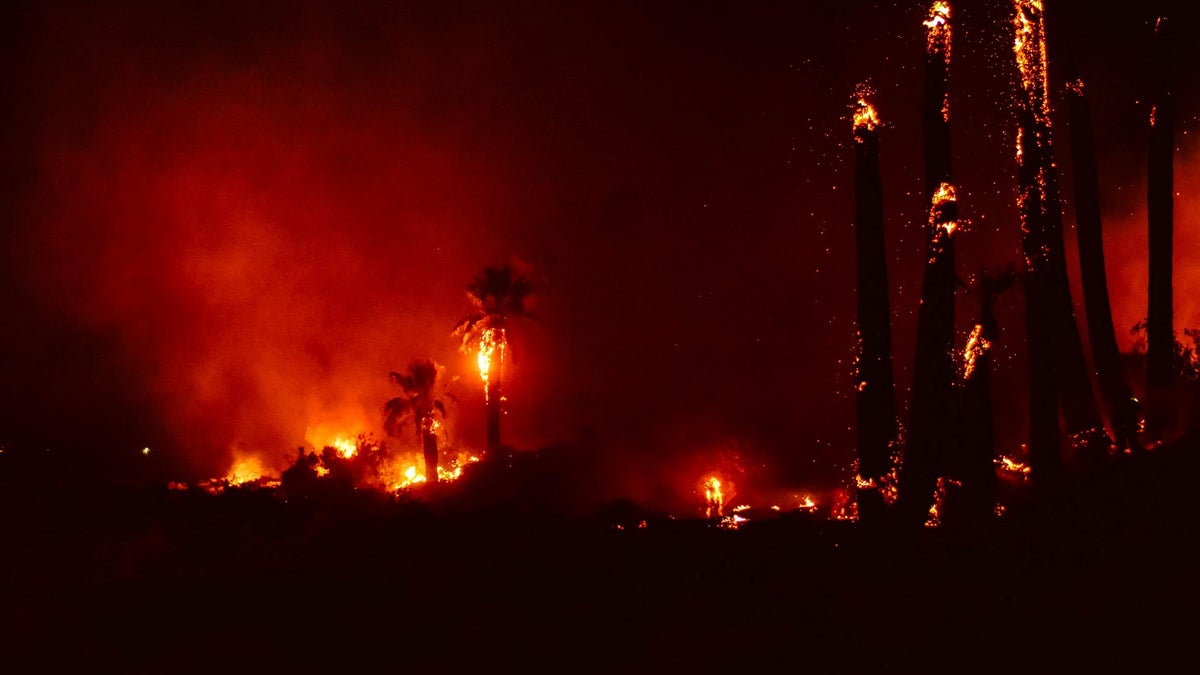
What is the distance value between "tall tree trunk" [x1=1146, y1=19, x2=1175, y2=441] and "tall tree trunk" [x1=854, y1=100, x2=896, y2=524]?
317 inches

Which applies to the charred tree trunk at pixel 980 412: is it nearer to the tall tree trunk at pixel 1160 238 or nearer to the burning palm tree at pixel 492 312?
the tall tree trunk at pixel 1160 238

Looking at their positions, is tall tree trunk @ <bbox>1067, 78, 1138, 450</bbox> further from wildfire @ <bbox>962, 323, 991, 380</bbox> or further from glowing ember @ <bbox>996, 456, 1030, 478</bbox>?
wildfire @ <bbox>962, 323, 991, 380</bbox>

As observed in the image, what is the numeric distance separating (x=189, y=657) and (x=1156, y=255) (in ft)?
65.2

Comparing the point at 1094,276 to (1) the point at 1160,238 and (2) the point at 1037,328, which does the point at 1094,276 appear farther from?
(2) the point at 1037,328

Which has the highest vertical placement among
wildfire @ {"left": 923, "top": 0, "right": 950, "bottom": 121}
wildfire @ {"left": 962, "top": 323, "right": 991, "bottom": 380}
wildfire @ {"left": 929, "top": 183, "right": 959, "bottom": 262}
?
wildfire @ {"left": 923, "top": 0, "right": 950, "bottom": 121}

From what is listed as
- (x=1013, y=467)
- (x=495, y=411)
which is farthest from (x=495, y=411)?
(x=1013, y=467)

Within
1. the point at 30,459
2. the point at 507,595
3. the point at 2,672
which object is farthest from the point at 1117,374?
the point at 30,459

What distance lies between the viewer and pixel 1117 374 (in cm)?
1820

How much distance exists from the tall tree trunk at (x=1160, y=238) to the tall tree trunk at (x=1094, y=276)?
62 cm

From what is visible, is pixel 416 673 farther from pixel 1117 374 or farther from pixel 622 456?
pixel 622 456

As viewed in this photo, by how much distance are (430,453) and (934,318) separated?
42.0 m

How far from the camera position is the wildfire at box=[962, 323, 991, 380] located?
50.0 feet

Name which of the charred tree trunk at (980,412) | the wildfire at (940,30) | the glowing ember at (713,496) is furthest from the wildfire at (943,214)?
the glowing ember at (713,496)

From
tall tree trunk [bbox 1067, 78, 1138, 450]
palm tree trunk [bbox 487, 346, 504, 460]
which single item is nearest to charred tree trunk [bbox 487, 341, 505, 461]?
palm tree trunk [bbox 487, 346, 504, 460]
